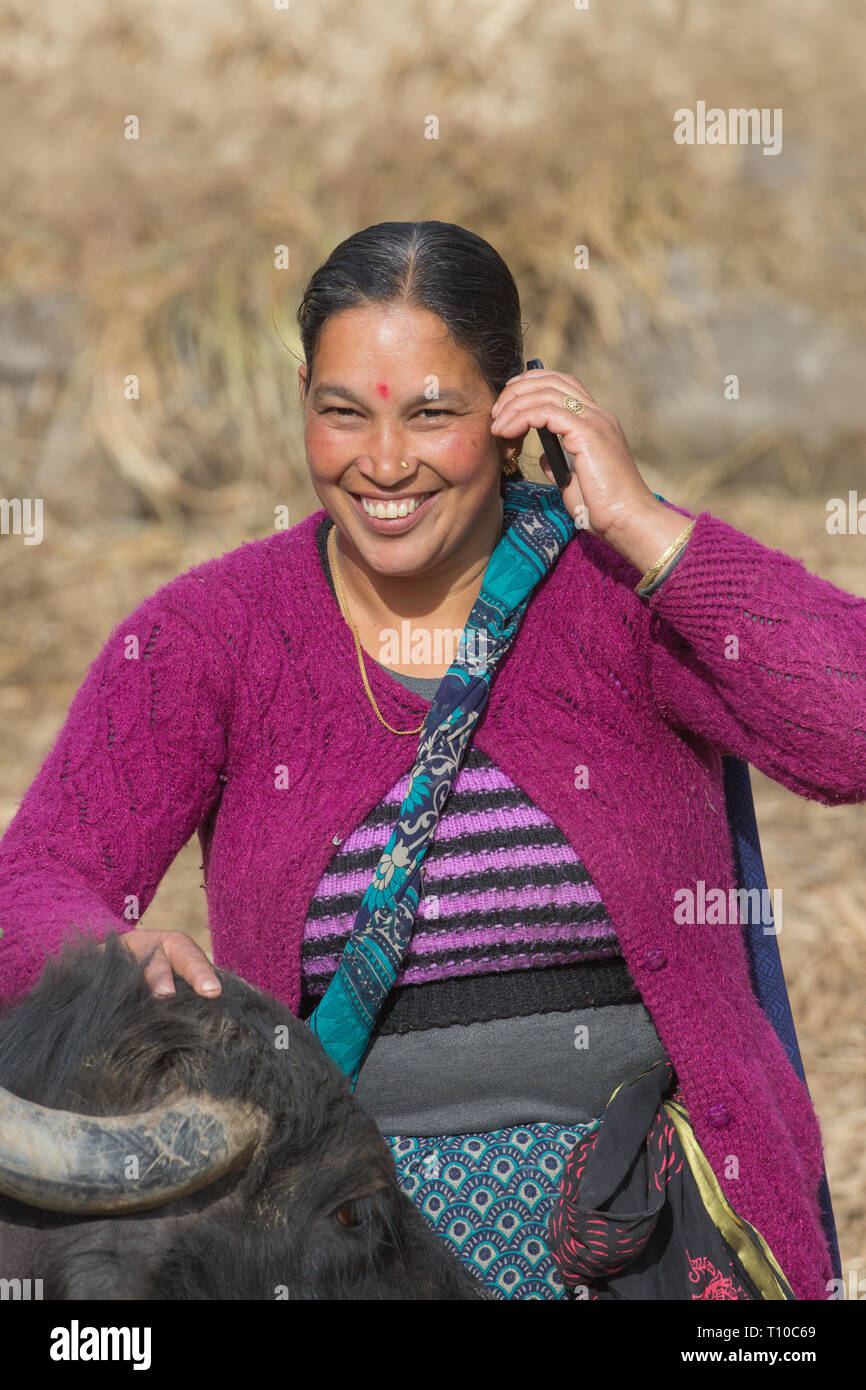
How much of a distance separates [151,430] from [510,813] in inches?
267

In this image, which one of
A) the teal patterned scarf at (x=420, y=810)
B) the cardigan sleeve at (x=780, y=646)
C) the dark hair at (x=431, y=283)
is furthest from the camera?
the dark hair at (x=431, y=283)

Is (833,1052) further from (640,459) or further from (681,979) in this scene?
(640,459)

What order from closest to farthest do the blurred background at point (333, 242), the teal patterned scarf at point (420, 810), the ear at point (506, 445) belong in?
the teal patterned scarf at point (420, 810), the ear at point (506, 445), the blurred background at point (333, 242)

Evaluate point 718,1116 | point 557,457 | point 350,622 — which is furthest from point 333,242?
point 718,1116

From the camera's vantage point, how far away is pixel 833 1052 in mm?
5414

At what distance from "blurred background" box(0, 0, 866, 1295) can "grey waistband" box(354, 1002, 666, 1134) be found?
5.84m

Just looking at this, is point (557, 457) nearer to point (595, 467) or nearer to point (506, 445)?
point (595, 467)

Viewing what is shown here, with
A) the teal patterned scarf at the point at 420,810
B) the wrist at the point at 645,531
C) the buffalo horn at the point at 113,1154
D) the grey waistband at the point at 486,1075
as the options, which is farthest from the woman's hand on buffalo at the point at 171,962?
the wrist at the point at 645,531

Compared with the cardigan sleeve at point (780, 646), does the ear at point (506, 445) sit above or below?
above

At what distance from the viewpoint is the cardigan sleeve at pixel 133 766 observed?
8.96 feet

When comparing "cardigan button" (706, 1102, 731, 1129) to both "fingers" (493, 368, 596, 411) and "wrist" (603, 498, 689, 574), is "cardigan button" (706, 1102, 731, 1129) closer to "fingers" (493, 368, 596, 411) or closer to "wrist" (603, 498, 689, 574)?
"wrist" (603, 498, 689, 574)

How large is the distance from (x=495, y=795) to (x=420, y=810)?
154 millimetres

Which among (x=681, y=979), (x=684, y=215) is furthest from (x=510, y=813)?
(x=684, y=215)

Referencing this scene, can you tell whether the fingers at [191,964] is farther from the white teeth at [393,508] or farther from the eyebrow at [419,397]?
the eyebrow at [419,397]
